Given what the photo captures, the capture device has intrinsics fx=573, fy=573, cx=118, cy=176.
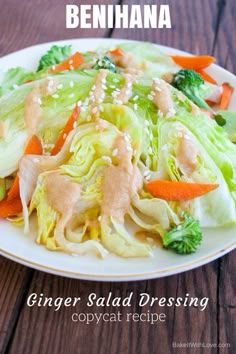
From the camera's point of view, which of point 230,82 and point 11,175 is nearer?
point 11,175

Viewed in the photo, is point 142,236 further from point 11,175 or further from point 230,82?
point 230,82

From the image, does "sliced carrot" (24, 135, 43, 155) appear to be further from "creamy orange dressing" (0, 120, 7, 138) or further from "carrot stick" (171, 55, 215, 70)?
"carrot stick" (171, 55, 215, 70)

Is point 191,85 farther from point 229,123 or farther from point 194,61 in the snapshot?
point 194,61

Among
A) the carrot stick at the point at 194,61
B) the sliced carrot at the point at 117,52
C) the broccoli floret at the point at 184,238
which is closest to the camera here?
the broccoli floret at the point at 184,238

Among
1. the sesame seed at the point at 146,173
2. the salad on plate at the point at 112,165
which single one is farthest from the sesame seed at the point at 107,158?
the sesame seed at the point at 146,173

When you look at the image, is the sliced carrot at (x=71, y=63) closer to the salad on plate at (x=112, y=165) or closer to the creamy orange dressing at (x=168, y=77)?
the salad on plate at (x=112, y=165)

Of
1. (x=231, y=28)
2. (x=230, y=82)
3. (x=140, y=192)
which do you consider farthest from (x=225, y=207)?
(x=231, y=28)

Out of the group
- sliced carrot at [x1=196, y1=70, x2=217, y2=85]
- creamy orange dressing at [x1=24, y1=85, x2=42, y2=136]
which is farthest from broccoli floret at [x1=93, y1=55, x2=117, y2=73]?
sliced carrot at [x1=196, y1=70, x2=217, y2=85]
